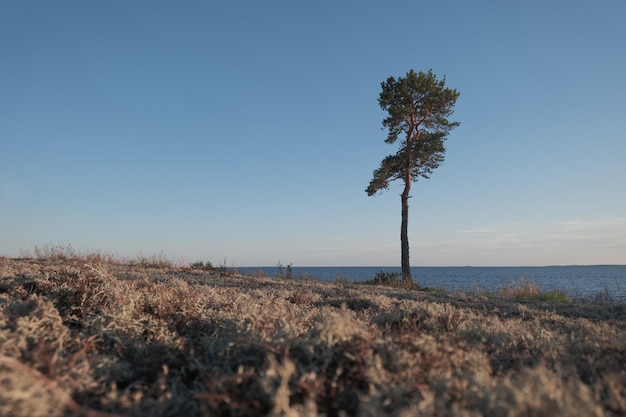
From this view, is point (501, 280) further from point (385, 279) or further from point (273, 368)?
point (273, 368)

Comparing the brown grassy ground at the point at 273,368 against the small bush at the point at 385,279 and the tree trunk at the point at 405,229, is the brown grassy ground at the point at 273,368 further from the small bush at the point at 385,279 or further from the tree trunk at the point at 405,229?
the tree trunk at the point at 405,229

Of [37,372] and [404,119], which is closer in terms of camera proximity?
[37,372]

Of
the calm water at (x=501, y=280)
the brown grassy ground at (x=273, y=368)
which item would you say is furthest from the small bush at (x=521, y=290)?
the brown grassy ground at (x=273, y=368)

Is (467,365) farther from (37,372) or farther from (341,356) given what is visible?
(37,372)

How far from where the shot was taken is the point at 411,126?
801 inches

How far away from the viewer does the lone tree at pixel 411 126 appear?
19217 mm

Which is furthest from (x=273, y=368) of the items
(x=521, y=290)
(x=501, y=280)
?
(x=501, y=280)

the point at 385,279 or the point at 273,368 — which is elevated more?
the point at 273,368

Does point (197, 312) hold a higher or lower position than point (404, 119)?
lower

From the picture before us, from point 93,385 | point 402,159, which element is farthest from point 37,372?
point 402,159

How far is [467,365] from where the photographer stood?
245 cm

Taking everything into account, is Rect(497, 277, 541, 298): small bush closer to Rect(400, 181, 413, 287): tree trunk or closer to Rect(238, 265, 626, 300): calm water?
Rect(238, 265, 626, 300): calm water

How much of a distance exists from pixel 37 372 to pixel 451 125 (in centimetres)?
2078

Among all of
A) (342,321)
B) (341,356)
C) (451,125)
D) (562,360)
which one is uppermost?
(451,125)
